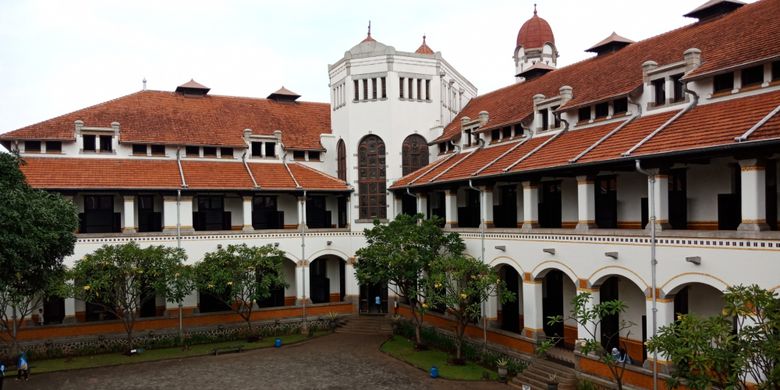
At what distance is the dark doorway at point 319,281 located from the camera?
35844 mm

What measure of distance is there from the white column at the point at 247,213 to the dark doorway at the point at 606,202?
18669 millimetres

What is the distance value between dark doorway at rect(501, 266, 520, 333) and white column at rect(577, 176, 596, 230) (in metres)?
7.02

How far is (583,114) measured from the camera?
2491 cm

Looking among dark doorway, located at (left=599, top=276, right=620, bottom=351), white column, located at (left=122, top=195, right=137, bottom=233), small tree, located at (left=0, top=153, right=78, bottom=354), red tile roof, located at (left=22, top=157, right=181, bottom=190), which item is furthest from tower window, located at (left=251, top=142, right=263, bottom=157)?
dark doorway, located at (left=599, top=276, right=620, bottom=351)

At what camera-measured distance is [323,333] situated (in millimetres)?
32281

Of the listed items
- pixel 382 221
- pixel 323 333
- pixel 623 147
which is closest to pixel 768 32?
pixel 623 147

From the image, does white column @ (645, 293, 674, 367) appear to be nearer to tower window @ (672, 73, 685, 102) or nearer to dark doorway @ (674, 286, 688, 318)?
dark doorway @ (674, 286, 688, 318)

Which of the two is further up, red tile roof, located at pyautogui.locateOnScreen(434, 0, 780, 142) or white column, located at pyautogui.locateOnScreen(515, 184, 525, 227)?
red tile roof, located at pyautogui.locateOnScreen(434, 0, 780, 142)

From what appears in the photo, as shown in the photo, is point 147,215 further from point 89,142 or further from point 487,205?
point 487,205

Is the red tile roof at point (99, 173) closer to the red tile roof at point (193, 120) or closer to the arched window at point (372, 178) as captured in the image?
the red tile roof at point (193, 120)

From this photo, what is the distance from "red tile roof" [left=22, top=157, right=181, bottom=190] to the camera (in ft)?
94.8

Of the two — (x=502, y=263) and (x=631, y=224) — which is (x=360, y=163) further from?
(x=631, y=224)

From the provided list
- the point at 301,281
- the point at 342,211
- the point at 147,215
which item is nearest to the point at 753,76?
the point at 342,211

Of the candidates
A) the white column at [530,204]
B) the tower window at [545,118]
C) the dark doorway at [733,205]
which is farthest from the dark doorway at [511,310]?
the dark doorway at [733,205]
